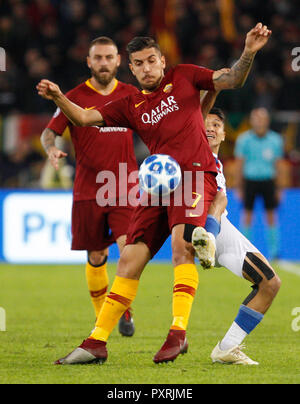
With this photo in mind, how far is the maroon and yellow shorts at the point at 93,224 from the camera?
284 inches

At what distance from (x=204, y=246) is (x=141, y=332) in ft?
7.59

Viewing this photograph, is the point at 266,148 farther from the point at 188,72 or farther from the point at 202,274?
the point at 188,72

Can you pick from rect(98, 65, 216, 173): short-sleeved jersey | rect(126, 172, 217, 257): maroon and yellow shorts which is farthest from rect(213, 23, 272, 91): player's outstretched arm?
rect(126, 172, 217, 257): maroon and yellow shorts

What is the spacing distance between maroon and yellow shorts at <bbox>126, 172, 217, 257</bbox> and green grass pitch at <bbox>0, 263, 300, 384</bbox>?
812mm

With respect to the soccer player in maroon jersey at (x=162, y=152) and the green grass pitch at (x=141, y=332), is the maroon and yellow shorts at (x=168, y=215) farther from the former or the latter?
the green grass pitch at (x=141, y=332)

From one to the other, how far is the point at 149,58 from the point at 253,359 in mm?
Answer: 2105

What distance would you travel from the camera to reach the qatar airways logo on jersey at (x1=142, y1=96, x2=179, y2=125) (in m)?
5.58

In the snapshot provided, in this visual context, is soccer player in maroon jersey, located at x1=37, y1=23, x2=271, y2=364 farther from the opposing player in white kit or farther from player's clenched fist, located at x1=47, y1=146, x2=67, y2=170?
player's clenched fist, located at x1=47, y1=146, x2=67, y2=170

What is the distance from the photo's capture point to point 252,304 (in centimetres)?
550

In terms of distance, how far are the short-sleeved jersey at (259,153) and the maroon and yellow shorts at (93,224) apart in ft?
19.1

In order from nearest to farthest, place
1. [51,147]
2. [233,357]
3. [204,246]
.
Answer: [204,246]
[233,357]
[51,147]

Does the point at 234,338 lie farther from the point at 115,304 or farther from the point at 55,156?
the point at 55,156

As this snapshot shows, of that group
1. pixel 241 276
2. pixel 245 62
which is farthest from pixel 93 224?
pixel 245 62

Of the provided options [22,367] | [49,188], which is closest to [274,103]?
[49,188]
